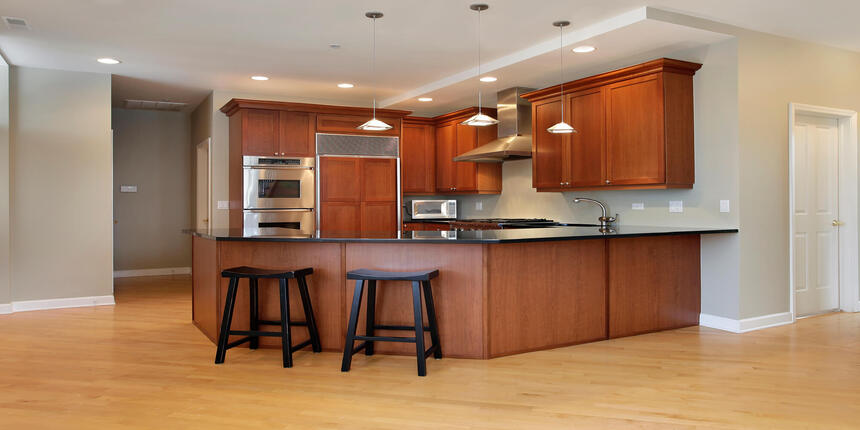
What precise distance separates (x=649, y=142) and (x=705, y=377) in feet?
6.78

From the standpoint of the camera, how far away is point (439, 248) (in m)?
3.86

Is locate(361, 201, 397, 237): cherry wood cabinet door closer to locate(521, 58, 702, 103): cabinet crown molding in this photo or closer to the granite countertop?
locate(521, 58, 702, 103): cabinet crown molding

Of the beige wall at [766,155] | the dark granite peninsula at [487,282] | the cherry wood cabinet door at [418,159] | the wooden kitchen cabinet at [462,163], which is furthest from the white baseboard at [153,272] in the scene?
the beige wall at [766,155]

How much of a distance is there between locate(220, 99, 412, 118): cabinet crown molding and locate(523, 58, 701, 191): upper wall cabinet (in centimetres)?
196

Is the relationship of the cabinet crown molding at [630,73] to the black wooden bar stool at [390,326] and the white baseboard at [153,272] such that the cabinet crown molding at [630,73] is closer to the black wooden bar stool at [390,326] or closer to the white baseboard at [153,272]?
the black wooden bar stool at [390,326]

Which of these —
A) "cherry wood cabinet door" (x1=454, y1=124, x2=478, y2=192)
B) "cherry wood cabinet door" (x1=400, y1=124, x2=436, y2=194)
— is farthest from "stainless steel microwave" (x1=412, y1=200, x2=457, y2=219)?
"cherry wood cabinet door" (x1=454, y1=124, x2=478, y2=192)

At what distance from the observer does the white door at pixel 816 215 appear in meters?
5.09

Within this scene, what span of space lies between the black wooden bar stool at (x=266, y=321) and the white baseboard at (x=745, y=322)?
3.08m

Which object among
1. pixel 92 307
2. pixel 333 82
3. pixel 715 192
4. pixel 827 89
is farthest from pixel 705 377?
pixel 92 307

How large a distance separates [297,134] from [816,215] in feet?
16.8

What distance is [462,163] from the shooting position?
755 centimetres

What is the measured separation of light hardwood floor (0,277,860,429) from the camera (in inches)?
108

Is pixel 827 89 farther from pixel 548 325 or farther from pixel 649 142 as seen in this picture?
pixel 548 325

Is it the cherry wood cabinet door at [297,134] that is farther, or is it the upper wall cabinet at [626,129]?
the cherry wood cabinet door at [297,134]
